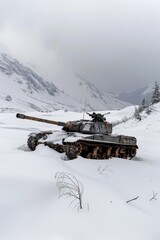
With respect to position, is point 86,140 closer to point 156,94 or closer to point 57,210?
point 57,210

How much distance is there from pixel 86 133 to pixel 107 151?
1.41 metres

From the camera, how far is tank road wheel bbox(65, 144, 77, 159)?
53.1ft

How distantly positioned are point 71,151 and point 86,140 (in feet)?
3.45

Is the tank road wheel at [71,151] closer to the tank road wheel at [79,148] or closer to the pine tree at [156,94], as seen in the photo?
the tank road wheel at [79,148]

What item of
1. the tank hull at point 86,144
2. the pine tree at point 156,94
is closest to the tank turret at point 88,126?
the tank hull at point 86,144

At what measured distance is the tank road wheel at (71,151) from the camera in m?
16.2

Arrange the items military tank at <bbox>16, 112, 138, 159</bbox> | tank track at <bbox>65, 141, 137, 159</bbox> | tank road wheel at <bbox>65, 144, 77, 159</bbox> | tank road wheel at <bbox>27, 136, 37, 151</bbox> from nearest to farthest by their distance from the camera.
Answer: tank road wheel at <bbox>65, 144, 77, 159</bbox>, tank track at <bbox>65, 141, 137, 159</bbox>, military tank at <bbox>16, 112, 138, 159</bbox>, tank road wheel at <bbox>27, 136, 37, 151</bbox>

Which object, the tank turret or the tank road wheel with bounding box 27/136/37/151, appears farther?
the tank turret

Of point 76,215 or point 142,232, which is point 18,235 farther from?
point 142,232

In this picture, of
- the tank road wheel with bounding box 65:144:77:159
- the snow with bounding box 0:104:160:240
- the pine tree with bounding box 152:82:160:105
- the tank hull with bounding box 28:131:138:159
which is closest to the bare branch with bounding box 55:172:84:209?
the snow with bounding box 0:104:160:240

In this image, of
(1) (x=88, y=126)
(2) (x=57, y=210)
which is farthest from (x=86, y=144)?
(2) (x=57, y=210)

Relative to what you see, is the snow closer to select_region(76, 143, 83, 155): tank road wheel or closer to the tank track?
the tank track

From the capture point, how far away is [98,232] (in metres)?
6.16

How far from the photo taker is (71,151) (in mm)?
16250
